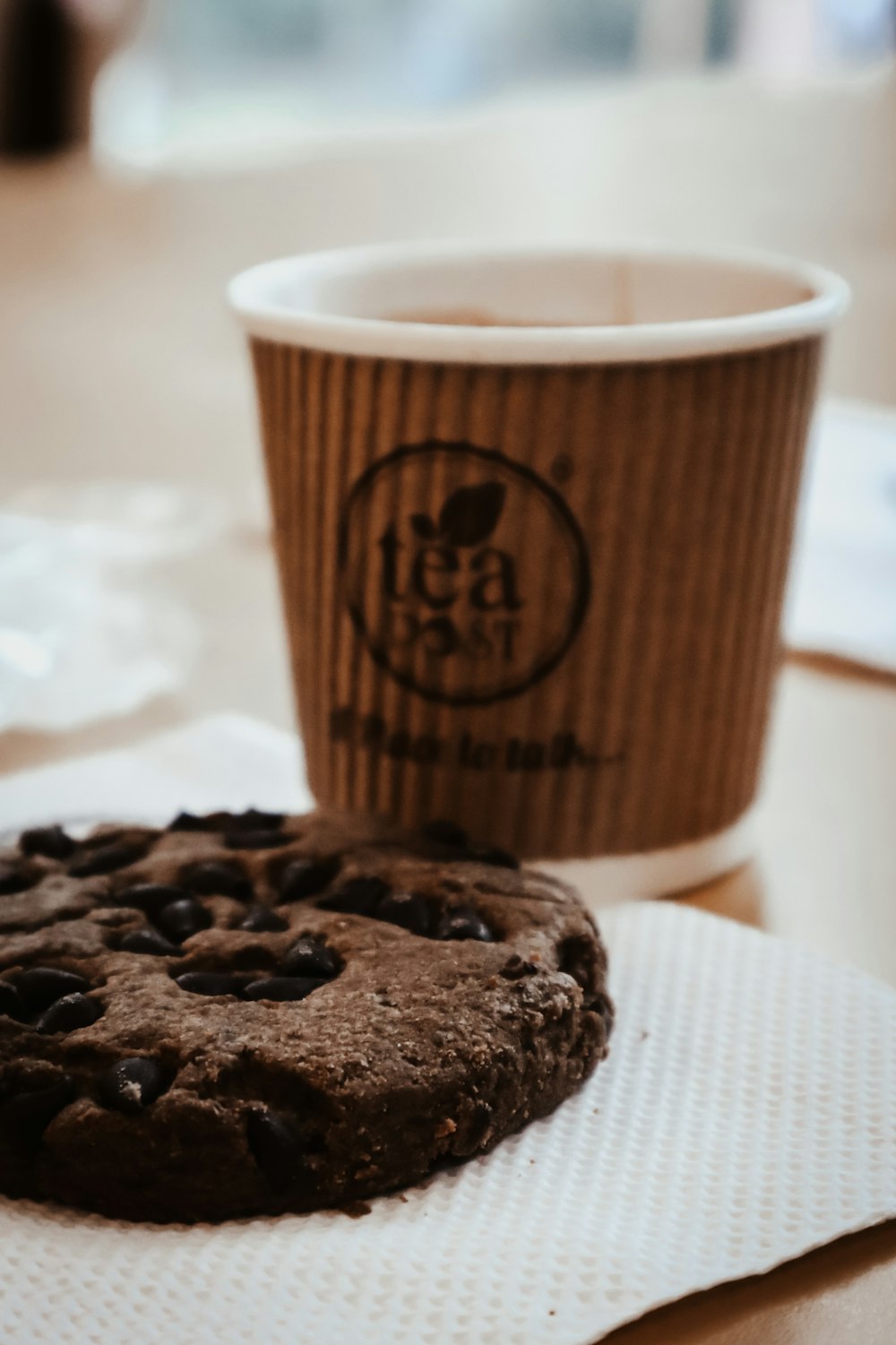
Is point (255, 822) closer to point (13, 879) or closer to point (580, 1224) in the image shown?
point (13, 879)

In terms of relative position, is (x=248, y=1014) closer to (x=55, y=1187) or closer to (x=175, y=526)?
(x=55, y=1187)

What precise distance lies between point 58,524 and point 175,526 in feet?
0.25

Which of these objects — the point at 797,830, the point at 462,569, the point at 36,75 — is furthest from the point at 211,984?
the point at 36,75

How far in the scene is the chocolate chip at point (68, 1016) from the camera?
1.28 ft

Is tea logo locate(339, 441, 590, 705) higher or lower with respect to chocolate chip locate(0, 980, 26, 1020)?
higher

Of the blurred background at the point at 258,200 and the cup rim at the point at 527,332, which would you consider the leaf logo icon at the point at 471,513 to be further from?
the blurred background at the point at 258,200

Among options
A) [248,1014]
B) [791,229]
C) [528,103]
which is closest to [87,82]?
[528,103]

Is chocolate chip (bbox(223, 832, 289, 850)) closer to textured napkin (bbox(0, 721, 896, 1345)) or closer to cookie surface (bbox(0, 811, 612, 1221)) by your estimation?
cookie surface (bbox(0, 811, 612, 1221))

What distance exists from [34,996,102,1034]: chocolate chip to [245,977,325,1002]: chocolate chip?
40 mm

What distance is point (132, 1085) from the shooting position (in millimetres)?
366

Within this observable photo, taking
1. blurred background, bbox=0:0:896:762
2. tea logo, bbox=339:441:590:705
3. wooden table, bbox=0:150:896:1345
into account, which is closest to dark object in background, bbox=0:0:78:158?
blurred background, bbox=0:0:896:762

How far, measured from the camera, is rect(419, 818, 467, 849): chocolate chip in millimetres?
493

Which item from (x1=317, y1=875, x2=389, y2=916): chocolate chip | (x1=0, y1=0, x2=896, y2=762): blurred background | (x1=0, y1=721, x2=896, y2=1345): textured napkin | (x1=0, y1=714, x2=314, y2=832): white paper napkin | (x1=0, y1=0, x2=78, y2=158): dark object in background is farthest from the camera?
(x1=0, y1=0, x2=78, y2=158): dark object in background

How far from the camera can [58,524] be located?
3.19ft
